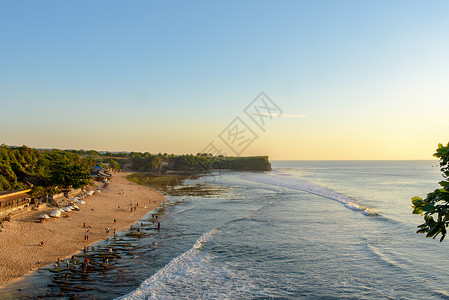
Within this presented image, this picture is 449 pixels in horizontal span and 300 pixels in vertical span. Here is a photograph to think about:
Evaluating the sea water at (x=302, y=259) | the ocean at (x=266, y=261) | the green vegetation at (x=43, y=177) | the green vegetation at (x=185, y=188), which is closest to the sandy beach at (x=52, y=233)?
the ocean at (x=266, y=261)

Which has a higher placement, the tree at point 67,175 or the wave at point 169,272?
the tree at point 67,175

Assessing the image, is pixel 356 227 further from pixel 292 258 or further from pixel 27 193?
pixel 27 193

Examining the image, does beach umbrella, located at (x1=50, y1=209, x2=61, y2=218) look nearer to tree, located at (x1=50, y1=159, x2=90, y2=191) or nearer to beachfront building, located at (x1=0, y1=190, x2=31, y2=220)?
beachfront building, located at (x1=0, y1=190, x2=31, y2=220)

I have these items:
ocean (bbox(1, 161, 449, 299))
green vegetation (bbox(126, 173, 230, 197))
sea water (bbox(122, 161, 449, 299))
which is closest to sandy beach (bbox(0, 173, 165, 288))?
ocean (bbox(1, 161, 449, 299))

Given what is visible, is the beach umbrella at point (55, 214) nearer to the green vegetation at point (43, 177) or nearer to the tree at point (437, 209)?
the green vegetation at point (43, 177)

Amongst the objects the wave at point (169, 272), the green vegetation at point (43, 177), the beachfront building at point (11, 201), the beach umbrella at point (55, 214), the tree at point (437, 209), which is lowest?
the wave at point (169, 272)

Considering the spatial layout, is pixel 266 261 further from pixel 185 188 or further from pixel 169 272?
pixel 185 188

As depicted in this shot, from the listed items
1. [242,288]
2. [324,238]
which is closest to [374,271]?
[324,238]
